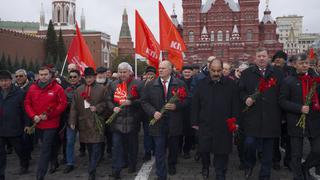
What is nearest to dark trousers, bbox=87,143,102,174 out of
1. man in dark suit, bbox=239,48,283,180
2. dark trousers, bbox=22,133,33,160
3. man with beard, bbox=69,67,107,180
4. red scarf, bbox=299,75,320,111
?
man with beard, bbox=69,67,107,180

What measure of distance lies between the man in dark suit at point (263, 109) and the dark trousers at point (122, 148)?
2054 millimetres

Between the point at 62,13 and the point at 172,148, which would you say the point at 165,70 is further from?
the point at 62,13

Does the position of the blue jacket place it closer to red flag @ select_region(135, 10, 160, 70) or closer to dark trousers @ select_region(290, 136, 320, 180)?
red flag @ select_region(135, 10, 160, 70)

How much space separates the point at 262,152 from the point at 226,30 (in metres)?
74.5

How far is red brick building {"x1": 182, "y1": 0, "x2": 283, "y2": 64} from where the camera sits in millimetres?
77000

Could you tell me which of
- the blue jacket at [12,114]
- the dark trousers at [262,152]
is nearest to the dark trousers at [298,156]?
the dark trousers at [262,152]

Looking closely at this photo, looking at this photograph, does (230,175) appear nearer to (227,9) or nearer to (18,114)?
(18,114)

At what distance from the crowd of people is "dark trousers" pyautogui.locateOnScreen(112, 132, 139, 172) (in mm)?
17

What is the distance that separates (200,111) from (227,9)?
75978 mm

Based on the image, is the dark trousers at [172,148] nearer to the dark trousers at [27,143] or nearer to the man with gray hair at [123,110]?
the man with gray hair at [123,110]

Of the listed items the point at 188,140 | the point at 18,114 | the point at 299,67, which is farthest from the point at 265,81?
the point at 18,114

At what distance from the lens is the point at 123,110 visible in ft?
22.2

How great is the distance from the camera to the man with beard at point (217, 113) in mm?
5699

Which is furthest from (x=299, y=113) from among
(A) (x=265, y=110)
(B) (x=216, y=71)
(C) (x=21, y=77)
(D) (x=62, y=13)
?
(D) (x=62, y=13)
